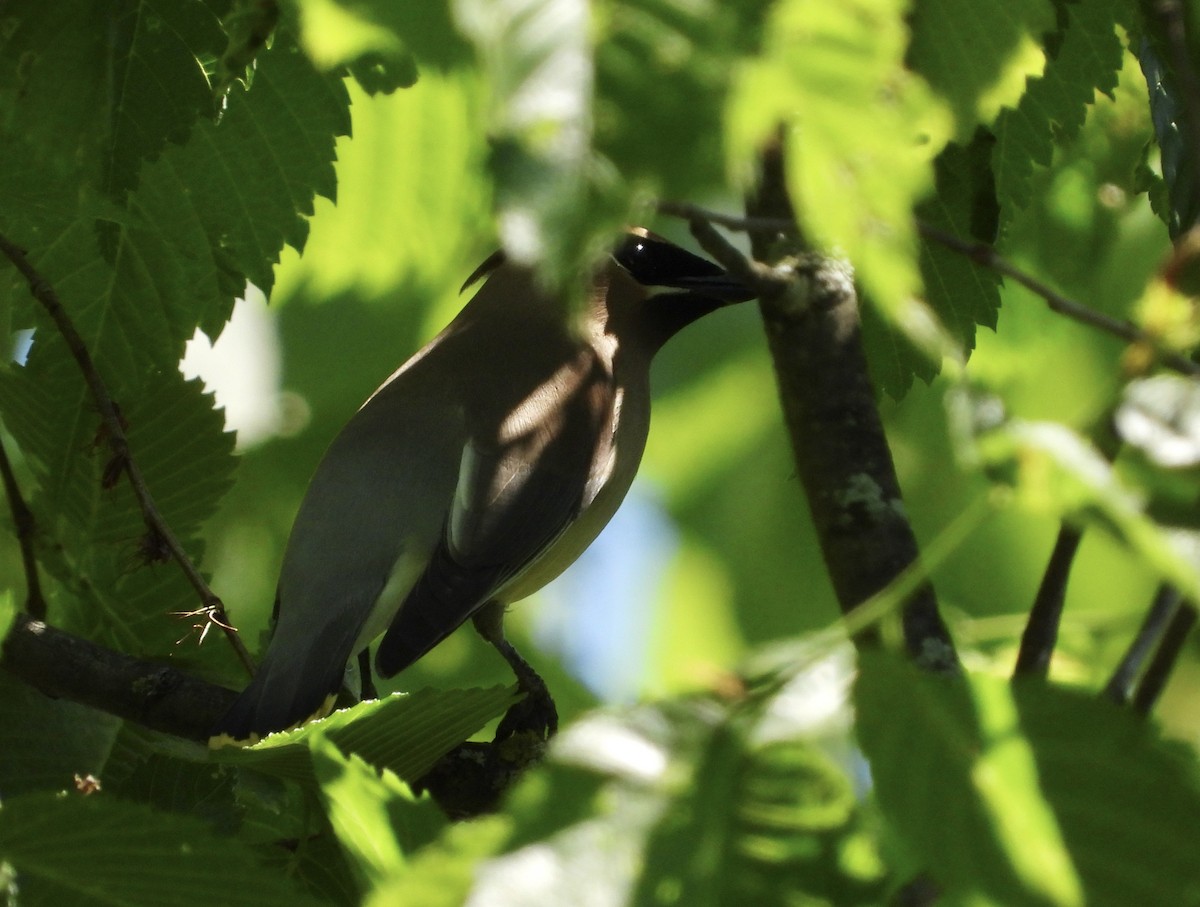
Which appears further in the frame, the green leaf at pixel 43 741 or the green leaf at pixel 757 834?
the green leaf at pixel 43 741

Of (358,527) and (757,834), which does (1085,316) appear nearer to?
(757,834)

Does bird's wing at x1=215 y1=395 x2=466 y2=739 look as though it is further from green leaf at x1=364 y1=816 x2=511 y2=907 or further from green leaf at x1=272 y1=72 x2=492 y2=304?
green leaf at x1=364 y1=816 x2=511 y2=907

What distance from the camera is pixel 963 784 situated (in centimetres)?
122

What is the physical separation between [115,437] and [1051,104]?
1.59 meters

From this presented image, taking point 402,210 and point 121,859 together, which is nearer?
point 121,859

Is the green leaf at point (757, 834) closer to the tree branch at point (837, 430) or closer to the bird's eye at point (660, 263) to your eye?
the tree branch at point (837, 430)

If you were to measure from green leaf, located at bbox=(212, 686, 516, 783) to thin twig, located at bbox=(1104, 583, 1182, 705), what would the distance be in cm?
91

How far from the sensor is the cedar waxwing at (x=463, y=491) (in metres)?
3.37

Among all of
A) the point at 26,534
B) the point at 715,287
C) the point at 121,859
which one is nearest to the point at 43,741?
the point at 26,534

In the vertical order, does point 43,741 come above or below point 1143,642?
below

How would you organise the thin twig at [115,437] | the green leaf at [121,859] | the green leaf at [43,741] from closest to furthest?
the green leaf at [121,859] → the green leaf at [43,741] → the thin twig at [115,437]

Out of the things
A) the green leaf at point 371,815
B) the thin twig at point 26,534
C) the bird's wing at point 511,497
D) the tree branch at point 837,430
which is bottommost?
the bird's wing at point 511,497

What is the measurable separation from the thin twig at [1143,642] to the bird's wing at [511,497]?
6.72ft

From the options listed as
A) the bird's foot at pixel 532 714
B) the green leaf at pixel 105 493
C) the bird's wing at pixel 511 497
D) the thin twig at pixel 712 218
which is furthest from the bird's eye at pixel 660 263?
the thin twig at pixel 712 218
